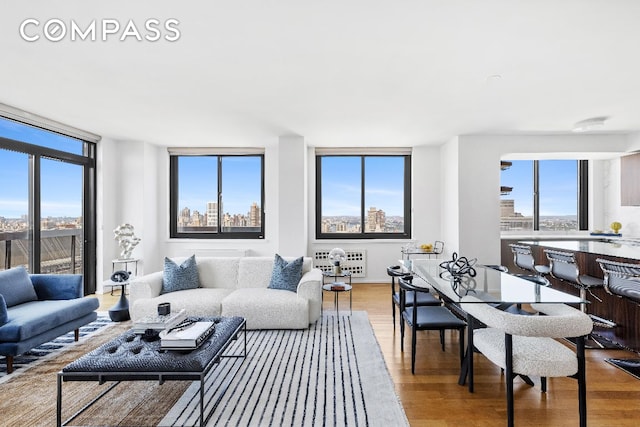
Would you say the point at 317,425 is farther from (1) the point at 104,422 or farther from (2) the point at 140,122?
(2) the point at 140,122

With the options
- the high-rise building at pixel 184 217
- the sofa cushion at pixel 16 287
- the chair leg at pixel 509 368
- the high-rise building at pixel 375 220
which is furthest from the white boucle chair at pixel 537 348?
the high-rise building at pixel 184 217

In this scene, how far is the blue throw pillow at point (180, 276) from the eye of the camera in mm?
3943

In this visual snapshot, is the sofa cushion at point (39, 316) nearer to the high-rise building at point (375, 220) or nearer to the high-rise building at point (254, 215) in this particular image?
the high-rise building at point (254, 215)

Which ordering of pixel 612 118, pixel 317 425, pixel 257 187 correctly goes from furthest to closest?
pixel 257 187, pixel 612 118, pixel 317 425

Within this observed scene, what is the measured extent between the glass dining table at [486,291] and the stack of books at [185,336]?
5.66 feet

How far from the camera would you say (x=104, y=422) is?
209 centimetres

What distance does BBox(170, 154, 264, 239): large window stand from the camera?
649cm

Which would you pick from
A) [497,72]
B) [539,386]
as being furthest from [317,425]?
[497,72]

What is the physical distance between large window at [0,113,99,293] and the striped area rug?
3267 millimetres

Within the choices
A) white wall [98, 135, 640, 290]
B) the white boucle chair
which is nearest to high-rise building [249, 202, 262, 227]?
white wall [98, 135, 640, 290]

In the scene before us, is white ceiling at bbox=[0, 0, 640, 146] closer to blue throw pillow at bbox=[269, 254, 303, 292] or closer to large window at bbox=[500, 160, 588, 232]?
large window at bbox=[500, 160, 588, 232]

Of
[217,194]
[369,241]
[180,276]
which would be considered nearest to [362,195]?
[369,241]

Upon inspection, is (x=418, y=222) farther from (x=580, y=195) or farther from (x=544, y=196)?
(x=580, y=195)

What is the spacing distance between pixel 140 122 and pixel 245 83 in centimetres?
226
